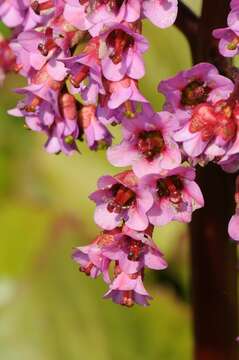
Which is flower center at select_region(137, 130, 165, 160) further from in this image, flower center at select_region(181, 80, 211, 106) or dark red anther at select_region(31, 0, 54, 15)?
dark red anther at select_region(31, 0, 54, 15)

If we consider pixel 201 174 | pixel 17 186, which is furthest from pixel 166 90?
pixel 17 186

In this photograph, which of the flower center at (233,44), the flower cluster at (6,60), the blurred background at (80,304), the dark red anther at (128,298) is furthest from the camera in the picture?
the blurred background at (80,304)

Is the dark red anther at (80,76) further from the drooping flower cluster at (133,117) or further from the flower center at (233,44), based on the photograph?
the flower center at (233,44)

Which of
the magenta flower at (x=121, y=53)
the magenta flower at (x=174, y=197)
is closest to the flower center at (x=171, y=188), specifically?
the magenta flower at (x=174, y=197)

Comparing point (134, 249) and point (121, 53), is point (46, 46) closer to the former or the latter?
point (121, 53)

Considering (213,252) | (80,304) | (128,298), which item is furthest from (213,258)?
(80,304)

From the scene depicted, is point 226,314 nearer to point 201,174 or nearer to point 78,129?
point 201,174
